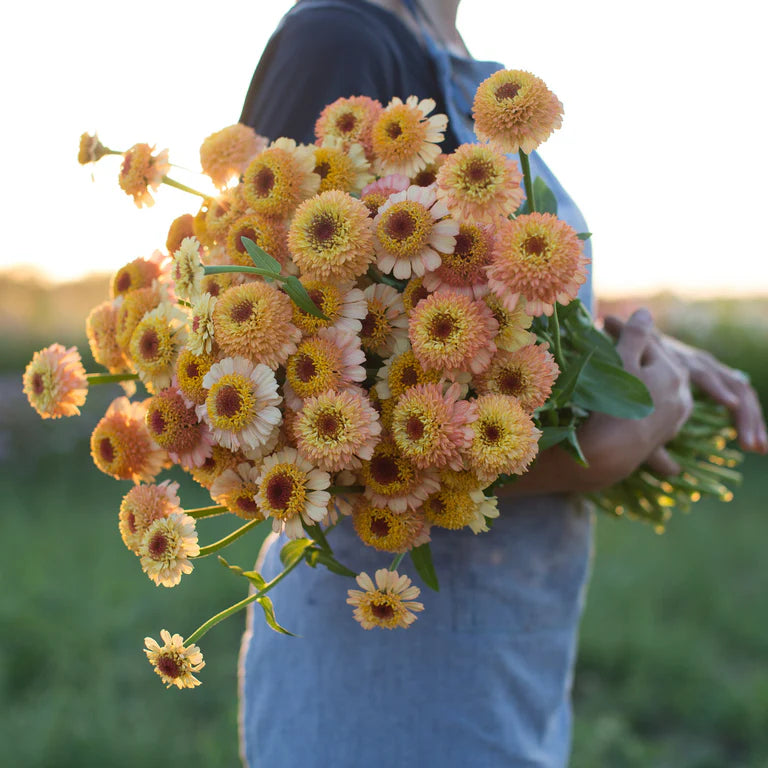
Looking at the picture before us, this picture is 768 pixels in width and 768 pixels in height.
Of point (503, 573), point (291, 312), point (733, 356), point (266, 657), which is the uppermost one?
point (291, 312)

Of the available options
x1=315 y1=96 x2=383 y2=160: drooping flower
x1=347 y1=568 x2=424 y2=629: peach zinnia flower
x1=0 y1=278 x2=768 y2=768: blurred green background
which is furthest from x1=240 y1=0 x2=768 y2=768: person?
x1=0 y1=278 x2=768 y2=768: blurred green background

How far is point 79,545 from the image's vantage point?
3.60m

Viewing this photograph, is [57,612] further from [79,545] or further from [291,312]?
[291,312]

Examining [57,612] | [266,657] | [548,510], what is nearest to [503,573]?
[548,510]

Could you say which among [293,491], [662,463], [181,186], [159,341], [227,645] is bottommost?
[227,645]

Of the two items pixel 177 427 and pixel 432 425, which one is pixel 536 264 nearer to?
pixel 432 425

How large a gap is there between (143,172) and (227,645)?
2.34 m

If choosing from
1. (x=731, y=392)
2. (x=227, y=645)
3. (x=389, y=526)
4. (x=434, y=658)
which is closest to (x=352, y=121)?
(x=389, y=526)

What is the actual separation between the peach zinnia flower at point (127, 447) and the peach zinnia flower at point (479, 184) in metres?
0.35

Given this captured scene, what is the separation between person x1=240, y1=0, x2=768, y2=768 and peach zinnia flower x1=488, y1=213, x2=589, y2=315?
31cm

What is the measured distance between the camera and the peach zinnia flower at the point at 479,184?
25.4 inches

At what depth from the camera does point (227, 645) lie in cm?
282

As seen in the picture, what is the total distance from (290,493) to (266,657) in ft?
1.55

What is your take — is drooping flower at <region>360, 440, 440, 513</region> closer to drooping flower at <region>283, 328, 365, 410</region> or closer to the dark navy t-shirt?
drooping flower at <region>283, 328, 365, 410</region>
